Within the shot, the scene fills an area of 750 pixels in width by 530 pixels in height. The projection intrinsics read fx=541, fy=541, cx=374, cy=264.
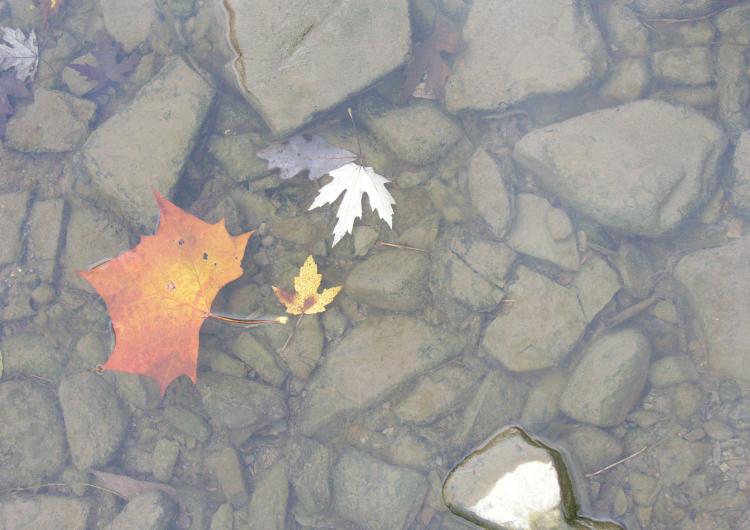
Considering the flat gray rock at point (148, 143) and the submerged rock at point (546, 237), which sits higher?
the flat gray rock at point (148, 143)

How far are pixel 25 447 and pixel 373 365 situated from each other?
8.18ft

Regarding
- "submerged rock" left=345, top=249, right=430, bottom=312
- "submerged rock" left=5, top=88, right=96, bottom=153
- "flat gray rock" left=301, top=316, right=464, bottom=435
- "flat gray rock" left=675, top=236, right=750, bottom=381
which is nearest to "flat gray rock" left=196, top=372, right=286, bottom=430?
"flat gray rock" left=301, top=316, right=464, bottom=435

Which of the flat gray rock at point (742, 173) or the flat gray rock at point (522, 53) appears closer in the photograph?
the flat gray rock at point (742, 173)

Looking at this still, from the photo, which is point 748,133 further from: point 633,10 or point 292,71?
point 292,71

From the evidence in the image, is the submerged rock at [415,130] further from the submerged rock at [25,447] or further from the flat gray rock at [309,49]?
the submerged rock at [25,447]

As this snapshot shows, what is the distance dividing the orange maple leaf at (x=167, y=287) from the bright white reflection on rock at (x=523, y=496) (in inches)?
75.1

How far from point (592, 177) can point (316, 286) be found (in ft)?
6.24

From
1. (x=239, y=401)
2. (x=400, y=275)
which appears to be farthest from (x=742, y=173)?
(x=239, y=401)

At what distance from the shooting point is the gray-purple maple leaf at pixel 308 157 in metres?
3.63

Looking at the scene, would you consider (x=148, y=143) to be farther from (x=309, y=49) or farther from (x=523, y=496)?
(x=523, y=496)

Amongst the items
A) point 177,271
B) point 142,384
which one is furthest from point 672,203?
point 142,384

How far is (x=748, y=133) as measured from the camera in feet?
11.0

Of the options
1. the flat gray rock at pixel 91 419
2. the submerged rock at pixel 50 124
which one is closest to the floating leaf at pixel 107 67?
the submerged rock at pixel 50 124

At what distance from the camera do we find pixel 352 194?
3.55 m
